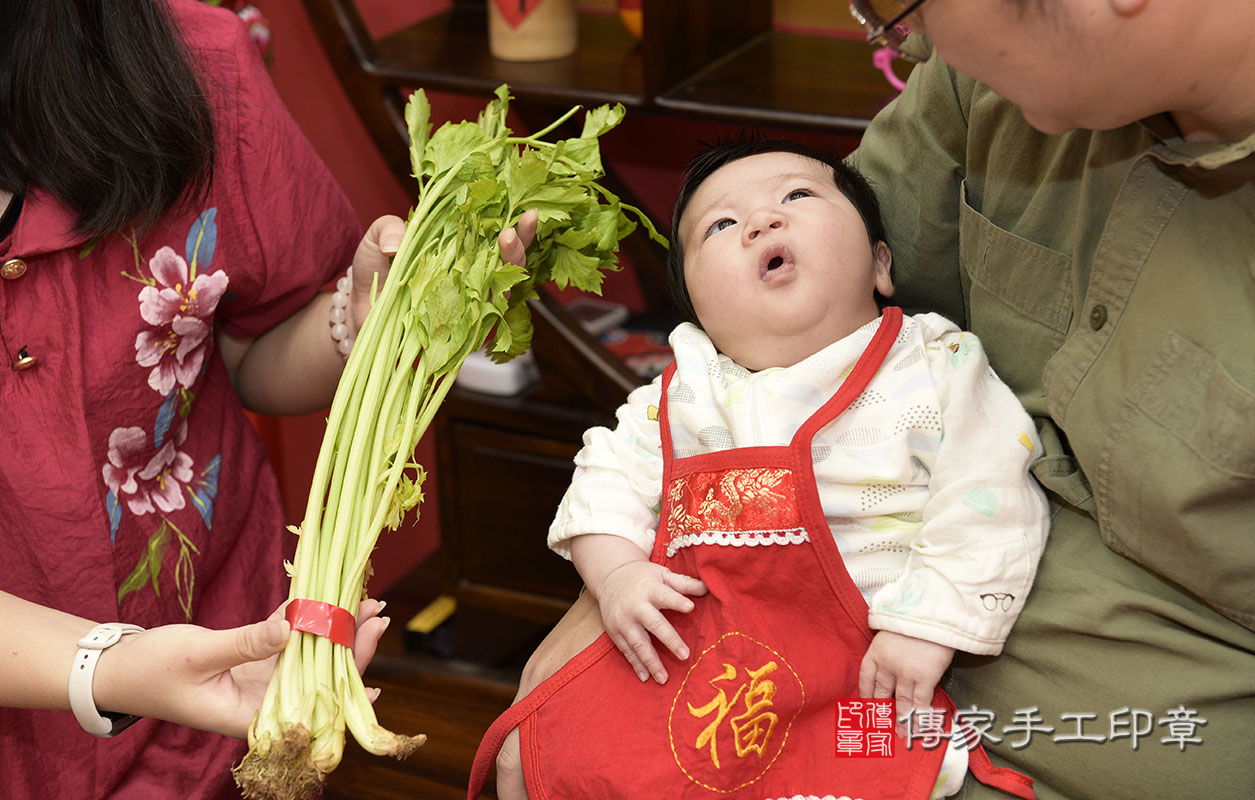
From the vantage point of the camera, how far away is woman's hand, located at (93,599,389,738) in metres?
1.06

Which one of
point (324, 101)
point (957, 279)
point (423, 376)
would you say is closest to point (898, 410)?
point (957, 279)

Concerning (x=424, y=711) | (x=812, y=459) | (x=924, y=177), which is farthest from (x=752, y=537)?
(x=424, y=711)

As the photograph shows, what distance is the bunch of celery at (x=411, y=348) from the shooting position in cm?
108

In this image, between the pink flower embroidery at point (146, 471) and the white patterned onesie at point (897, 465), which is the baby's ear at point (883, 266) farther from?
the pink flower embroidery at point (146, 471)

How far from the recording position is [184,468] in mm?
1487

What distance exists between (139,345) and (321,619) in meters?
0.46

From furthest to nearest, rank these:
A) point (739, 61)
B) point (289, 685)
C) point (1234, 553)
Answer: point (739, 61), point (289, 685), point (1234, 553)

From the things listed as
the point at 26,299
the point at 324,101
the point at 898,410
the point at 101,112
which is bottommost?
the point at 324,101

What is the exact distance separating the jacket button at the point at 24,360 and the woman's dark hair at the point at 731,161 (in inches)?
28.5

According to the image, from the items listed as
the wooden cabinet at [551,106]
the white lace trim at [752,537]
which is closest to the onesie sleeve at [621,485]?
the white lace trim at [752,537]

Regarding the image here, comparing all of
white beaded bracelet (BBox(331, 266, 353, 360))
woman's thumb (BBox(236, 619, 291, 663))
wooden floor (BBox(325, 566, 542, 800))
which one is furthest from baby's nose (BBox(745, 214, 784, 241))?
wooden floor (BBox(325, 566, 542, 800))

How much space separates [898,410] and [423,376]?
493mm

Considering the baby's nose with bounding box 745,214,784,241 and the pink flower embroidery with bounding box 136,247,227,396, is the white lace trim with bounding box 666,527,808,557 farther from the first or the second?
the pink flower embroidery with bounding box 136,247,227,396

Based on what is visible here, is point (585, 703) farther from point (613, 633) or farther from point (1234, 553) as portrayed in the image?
point (1234, 553)
